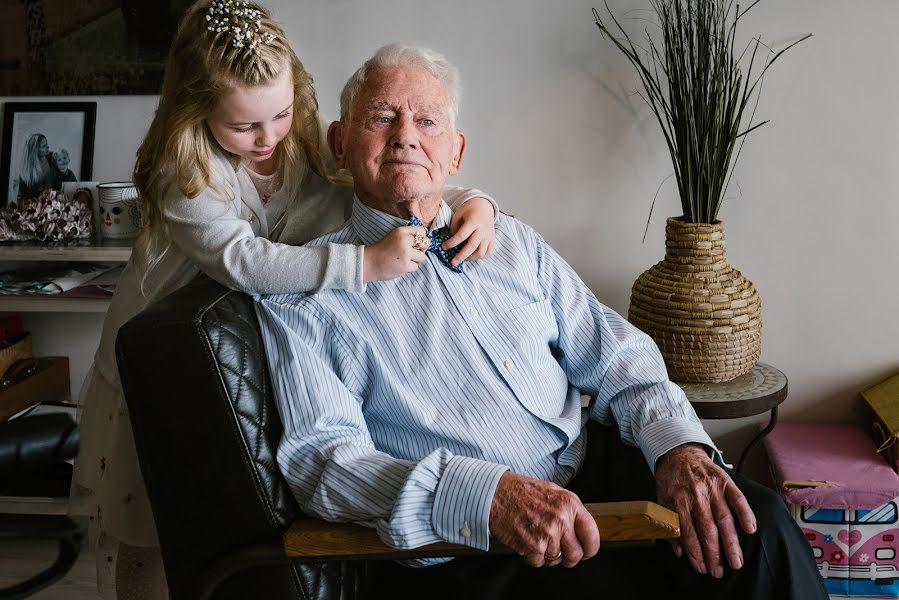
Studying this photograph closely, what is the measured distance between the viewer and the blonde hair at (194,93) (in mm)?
1608

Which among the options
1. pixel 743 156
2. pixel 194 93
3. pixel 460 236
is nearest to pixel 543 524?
pixel 460 236

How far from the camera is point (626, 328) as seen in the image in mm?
1855

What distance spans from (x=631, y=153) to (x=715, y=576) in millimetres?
1520

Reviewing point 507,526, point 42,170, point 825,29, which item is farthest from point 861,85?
point 42,170

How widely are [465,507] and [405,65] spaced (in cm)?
89

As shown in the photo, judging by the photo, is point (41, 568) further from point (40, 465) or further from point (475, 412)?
point (475, 412)

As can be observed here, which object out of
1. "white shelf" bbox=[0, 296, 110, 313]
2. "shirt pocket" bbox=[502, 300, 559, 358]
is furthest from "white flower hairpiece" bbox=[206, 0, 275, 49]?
"white shelf" bbox=[0, 296, 110, 313]

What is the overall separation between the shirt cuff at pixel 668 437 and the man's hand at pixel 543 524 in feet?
0.99

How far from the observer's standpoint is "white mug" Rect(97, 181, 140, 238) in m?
2.62

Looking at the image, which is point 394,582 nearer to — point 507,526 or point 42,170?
point 507,526

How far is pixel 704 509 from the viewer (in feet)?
4.79

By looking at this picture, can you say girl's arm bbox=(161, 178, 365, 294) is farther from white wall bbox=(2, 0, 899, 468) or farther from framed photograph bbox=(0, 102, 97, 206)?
framed photograph bbox=(0, 102, 97, 206)

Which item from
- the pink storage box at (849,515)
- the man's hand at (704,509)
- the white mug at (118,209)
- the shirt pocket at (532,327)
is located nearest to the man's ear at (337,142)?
the shirt pocket at (532,327)

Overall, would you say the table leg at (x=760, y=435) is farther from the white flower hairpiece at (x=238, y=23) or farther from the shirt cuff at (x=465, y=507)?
the white flower hairpiece at (x=238, y=23)
